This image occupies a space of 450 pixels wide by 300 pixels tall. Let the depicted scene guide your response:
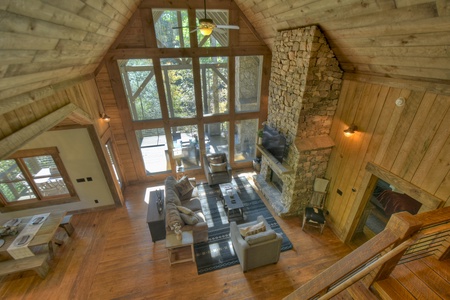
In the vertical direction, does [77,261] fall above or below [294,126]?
below

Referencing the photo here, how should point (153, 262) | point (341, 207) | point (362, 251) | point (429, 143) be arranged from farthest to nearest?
point (341, 207)
point (153, 262)
point (429, 143)
point (362, 251)

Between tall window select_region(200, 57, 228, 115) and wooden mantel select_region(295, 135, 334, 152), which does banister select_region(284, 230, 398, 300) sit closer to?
wooden mantel select_region(295, 135, 334, 152)

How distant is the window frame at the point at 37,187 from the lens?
4559 mm

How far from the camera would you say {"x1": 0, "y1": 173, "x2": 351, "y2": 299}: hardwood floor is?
363 cm

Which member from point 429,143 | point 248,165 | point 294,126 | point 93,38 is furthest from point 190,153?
point 429,143

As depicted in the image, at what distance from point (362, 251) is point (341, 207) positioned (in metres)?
3.47

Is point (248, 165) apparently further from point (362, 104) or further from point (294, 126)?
point (362, 104)

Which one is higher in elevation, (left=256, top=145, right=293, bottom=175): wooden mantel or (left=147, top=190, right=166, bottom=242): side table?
(left=256, top=145, right=293, bottom=175): wooden mantel

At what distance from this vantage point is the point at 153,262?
4.18 meters

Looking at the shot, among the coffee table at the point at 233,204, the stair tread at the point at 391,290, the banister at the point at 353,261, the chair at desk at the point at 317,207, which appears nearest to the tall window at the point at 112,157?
the coffee table at the point at 233,204

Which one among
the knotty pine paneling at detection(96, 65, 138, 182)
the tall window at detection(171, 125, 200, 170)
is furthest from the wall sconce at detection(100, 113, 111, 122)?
the tall window at detection(171, 125, 200, 170)

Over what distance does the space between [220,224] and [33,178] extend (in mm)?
4715

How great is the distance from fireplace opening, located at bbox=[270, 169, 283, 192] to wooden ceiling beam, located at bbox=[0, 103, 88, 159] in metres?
5.24

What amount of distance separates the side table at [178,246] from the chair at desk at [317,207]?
8.87 ft
